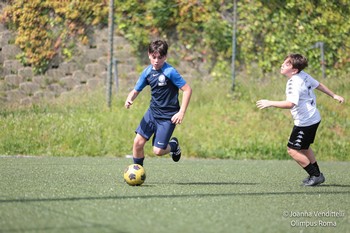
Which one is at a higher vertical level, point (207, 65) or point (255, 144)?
point (207, 65)

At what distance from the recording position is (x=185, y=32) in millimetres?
16547

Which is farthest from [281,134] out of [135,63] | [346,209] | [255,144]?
[346,209]

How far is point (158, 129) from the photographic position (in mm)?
8773

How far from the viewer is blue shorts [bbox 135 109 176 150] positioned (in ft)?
28.7

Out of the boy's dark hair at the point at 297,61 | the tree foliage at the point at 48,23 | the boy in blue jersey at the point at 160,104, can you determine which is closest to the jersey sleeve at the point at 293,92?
the boy's dark hair at the point at 297,61

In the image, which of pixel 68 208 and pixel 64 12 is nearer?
pixel 68 208

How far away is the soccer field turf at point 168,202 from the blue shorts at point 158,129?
49 cm

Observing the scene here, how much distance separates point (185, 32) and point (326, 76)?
11.5ft

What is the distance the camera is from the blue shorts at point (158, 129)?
8.73 m

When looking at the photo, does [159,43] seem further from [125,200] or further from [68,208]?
[68,208]

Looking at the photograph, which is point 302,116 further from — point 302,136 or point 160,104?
point 160,104

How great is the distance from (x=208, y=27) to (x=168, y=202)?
416 inches

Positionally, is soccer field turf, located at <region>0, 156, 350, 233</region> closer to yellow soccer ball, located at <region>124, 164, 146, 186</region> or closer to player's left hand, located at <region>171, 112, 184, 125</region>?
yellow soccer ball, located at <region>124, 164, 146, 186</region>

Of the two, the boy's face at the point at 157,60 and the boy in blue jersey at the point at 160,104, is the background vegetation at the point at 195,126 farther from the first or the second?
the boy's face at the point at 157,60
